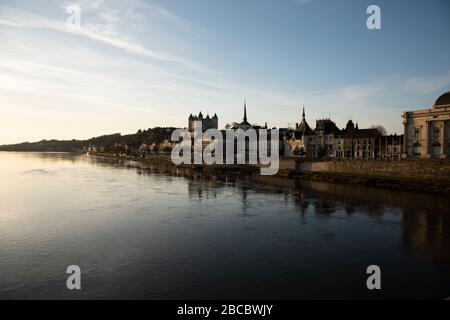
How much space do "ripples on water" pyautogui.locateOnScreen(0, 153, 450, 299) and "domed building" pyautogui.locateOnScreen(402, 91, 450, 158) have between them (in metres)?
25.8

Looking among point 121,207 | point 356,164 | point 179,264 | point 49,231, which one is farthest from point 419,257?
point 356,164

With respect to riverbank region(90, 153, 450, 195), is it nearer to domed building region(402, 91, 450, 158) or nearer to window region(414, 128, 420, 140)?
domed building region(402, 91, 450, 158)

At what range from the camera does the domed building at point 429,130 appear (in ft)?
189

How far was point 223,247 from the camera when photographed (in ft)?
66.3

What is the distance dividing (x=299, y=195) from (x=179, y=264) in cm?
2647

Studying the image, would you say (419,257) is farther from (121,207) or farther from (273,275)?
(121,207)

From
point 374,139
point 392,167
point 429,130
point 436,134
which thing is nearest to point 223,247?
point 392,167

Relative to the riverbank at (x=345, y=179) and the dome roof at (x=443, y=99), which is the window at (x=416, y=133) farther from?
the riverbank at (x=345, y=179)

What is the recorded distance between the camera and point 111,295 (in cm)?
1379

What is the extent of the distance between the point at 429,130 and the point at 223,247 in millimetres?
53287

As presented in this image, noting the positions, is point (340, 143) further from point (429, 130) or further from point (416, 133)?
point (429, 130)

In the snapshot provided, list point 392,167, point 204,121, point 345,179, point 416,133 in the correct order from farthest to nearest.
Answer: point 204,121 → point 416,133 → point 345,179 → point 392,167
